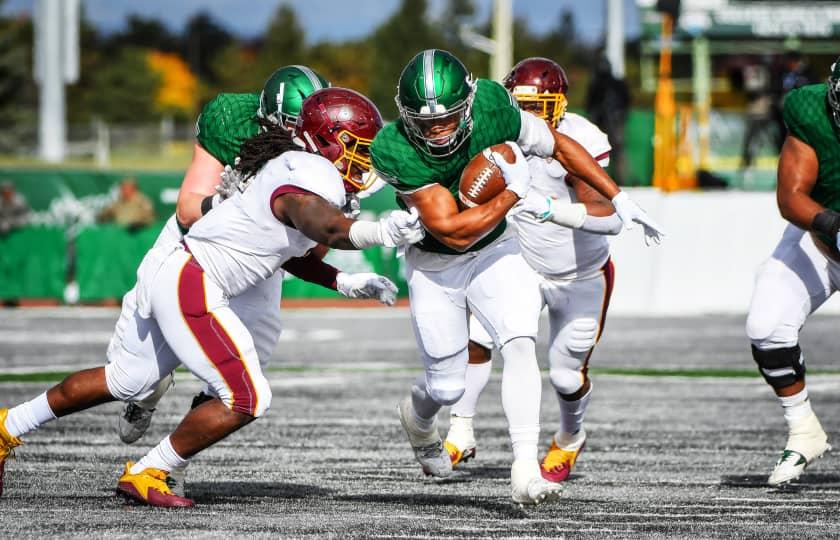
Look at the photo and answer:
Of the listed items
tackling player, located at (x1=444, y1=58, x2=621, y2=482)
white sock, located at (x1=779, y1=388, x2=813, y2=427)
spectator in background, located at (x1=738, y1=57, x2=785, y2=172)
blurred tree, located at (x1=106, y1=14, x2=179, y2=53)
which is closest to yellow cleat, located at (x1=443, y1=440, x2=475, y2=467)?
tackling player, located at (x1=444, y1=58, x2=621, y2=482)

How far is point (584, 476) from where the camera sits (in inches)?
263

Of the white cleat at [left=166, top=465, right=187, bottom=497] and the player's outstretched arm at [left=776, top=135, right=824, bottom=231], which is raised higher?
the player's outstretched arm at [left=776, top=135, right=824, bottom=231]

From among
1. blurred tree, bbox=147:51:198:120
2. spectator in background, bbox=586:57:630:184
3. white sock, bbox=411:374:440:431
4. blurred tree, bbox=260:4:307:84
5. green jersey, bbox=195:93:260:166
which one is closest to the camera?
green jersey, bbox=195:93:260:166

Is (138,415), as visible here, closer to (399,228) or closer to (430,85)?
(399,228)

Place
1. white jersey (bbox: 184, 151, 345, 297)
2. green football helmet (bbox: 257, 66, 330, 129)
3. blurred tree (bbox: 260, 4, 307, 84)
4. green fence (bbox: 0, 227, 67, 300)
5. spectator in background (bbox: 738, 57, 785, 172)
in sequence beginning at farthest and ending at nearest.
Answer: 1. blurred tree (bbox: 260, 4, 307, 84)
2. spectator in background (bbox: 738, 57, 785, 172)
3. green fence (bbox: 0, 227, 67, 300)
4. green football helmet (bbox: 257, 66, 330, 129)
5. white jersey (bbox: 184, 151, 345, 297)

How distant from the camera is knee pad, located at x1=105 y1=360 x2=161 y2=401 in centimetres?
570

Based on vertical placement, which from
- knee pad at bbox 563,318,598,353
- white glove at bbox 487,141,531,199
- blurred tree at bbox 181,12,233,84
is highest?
white glove at bbox 487,141,531,199

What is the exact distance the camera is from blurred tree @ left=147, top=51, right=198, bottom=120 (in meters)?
72.5

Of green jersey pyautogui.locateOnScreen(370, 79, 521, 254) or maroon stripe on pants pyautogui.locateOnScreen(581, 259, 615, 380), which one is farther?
maroon stripe on pants pyautogui.locateOnScreen(581, 259, 615, 380)

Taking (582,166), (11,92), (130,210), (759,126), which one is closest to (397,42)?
(11,92)

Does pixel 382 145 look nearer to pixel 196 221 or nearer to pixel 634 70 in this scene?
pixel 196 221

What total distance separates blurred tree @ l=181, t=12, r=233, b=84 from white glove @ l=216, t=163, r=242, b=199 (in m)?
85.7

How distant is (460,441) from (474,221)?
169cm

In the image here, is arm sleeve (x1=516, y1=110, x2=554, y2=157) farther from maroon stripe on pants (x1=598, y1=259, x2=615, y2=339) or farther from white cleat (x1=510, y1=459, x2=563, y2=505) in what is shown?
white cleat (x1=510, y1=459, x2=563, y2=505)
